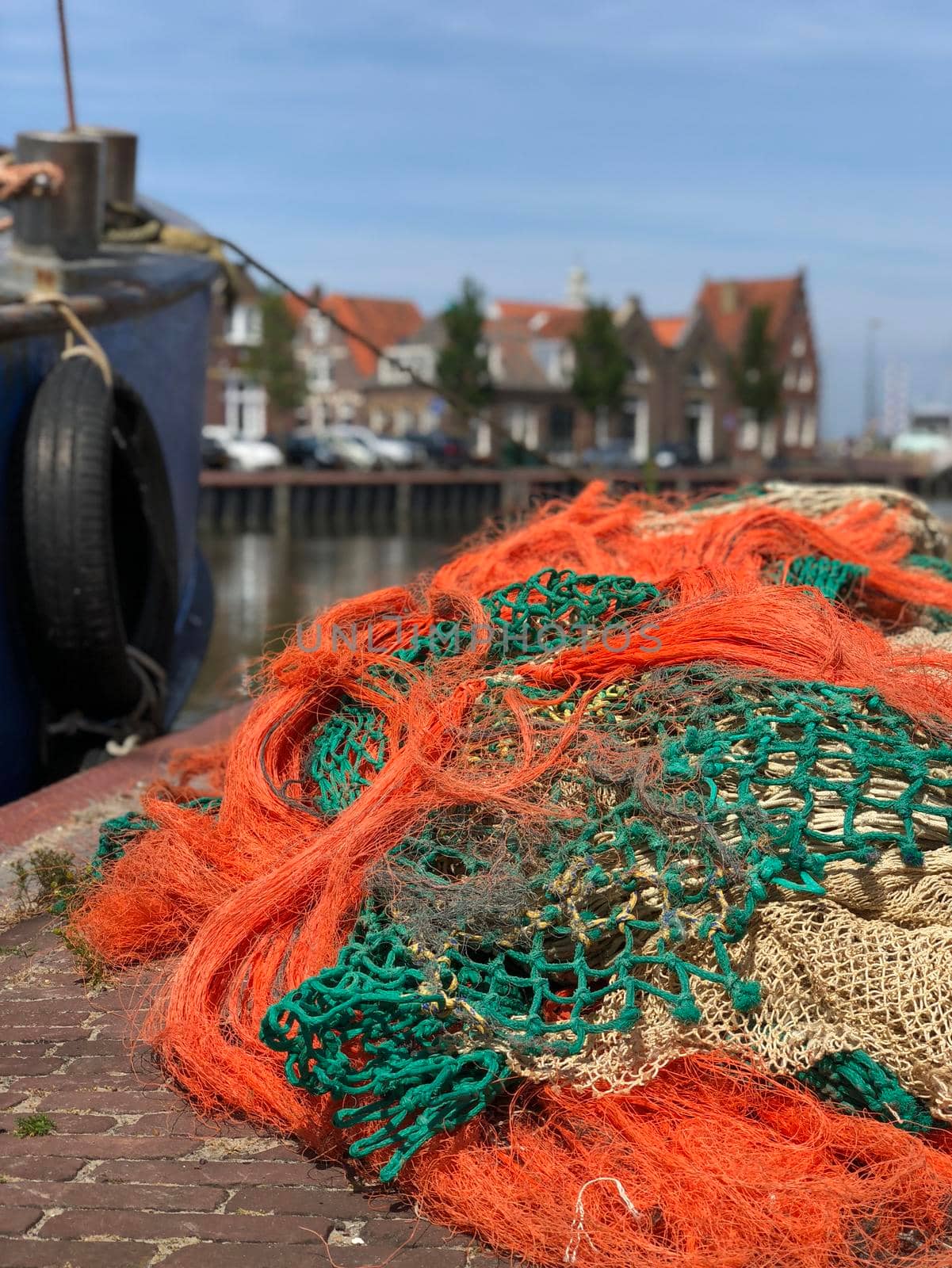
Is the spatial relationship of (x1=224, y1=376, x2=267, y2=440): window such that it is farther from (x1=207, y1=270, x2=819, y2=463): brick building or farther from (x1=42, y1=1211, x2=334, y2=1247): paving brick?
(x1=42, y1=1211, x2=334, y2=1247): paving brick

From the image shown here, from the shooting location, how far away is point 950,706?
345 cm

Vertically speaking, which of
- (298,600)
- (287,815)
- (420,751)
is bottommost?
(298,600)

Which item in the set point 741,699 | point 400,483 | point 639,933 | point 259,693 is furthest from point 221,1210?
point 400,483

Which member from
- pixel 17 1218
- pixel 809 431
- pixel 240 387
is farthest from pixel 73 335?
pixel 809 431

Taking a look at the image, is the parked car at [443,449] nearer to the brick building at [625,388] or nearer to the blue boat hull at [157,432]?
the brick building at [625,388]

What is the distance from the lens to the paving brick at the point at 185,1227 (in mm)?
2580

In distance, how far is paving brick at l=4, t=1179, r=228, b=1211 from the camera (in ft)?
8.80

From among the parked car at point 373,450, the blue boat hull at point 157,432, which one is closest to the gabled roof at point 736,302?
the parked car at point 373,450

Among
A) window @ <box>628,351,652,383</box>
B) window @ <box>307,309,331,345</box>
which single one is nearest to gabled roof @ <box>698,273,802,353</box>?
window @ <box>628,351,652,383</box>

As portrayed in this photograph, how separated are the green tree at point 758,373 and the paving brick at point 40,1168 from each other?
2850 inches

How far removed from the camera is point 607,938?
3.03 metres

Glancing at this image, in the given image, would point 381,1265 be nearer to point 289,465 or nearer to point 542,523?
point 542,523

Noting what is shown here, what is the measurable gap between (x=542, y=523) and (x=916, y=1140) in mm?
2783

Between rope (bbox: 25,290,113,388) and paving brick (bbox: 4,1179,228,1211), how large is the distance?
4.59 metres
